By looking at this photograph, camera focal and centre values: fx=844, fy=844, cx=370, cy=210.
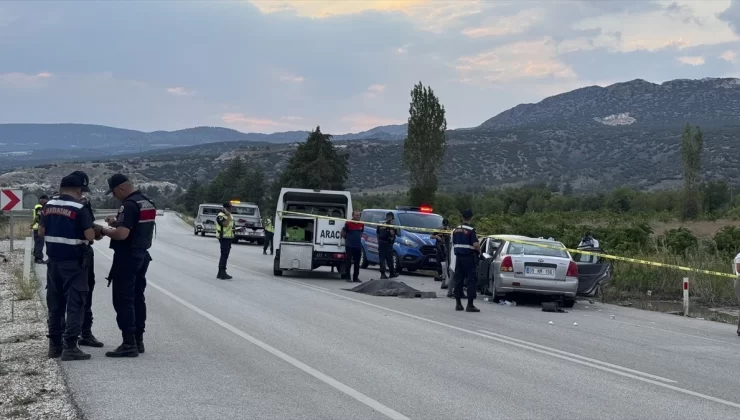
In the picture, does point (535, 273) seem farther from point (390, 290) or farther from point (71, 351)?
point (71, 351)

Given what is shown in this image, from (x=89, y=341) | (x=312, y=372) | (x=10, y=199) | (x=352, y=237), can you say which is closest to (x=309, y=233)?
(x=352, y=237)

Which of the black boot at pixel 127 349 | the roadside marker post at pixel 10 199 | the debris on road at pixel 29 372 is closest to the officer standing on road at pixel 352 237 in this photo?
the debris on road at pixel 29 372

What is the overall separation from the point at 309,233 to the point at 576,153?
364ft

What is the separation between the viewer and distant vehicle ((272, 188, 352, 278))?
2169 cm

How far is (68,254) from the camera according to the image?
914 cm

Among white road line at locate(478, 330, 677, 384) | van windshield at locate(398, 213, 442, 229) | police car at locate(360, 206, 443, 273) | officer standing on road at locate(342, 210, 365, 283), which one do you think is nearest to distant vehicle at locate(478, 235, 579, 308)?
white road line at locate(478, 330, 677, 384)

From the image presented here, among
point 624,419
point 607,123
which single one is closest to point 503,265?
point 624,419

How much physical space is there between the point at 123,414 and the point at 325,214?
16.6 m

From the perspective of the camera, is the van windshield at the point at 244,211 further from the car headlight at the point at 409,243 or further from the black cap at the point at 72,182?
the black cap at the point at 72,182

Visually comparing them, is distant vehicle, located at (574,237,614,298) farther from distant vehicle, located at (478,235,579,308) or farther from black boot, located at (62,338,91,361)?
black boot, located at (62,338,91,361)

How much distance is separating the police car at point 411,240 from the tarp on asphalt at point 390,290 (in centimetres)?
546

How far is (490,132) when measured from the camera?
14438cm

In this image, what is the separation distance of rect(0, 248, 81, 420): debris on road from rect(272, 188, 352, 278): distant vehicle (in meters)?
8.00

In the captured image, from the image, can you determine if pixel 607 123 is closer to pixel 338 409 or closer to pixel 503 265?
pixel 503 265
